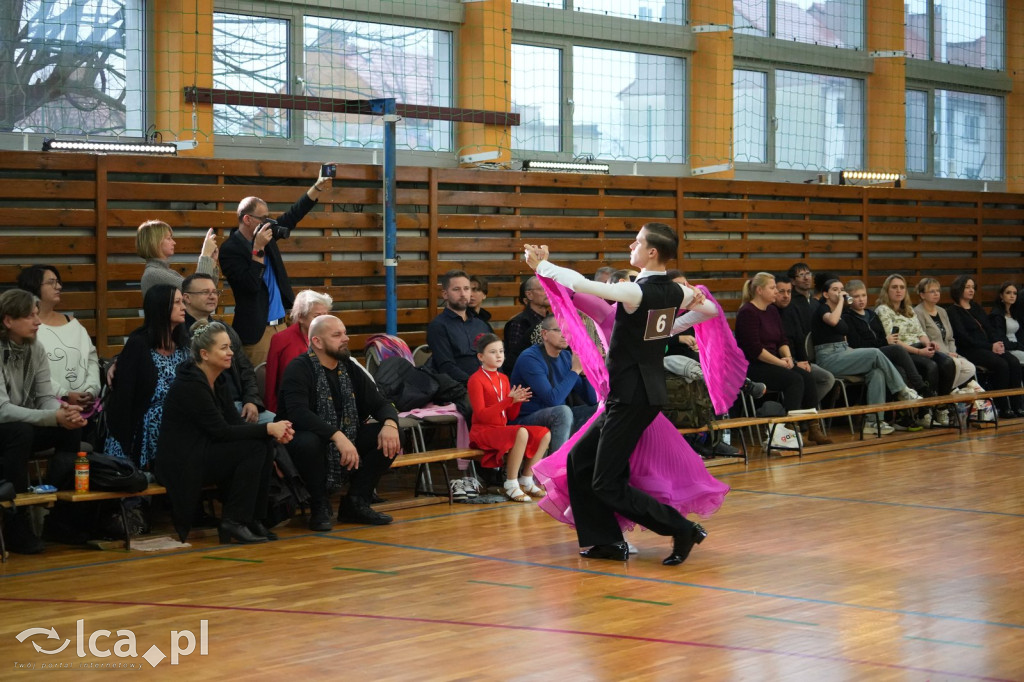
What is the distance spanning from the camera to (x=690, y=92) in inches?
471

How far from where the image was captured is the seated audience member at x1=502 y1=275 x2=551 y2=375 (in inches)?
327

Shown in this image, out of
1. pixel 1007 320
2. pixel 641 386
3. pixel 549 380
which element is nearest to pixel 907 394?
pixel 1007 320

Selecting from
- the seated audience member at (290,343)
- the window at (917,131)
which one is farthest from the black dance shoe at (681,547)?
the window at (917,131)

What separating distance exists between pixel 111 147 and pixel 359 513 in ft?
9.81

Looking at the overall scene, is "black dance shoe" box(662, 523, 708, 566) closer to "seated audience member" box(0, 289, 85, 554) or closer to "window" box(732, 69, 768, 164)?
"seated audience member" box(0, 289, 85, 554)

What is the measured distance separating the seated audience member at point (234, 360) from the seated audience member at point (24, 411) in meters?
0.80

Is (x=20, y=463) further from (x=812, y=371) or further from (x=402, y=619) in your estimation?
(x=812, y=371)

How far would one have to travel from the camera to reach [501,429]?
7.34 m

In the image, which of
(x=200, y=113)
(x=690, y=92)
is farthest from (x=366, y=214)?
(x=690, y=92)

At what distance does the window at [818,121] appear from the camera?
12891 millimetres

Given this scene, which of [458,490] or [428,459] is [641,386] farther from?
[458,490]

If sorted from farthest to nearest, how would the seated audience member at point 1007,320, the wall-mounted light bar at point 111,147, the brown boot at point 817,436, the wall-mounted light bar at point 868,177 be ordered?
the wall-mounted light bar at point 868,177
the seated audience member at point 1007,320
the brown boot at point 817,436
the wall-mounted light bar at point 111,147

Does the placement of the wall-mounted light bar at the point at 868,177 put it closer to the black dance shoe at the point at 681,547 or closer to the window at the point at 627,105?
the window at the point at 627,105

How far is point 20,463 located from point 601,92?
22.8 ft
